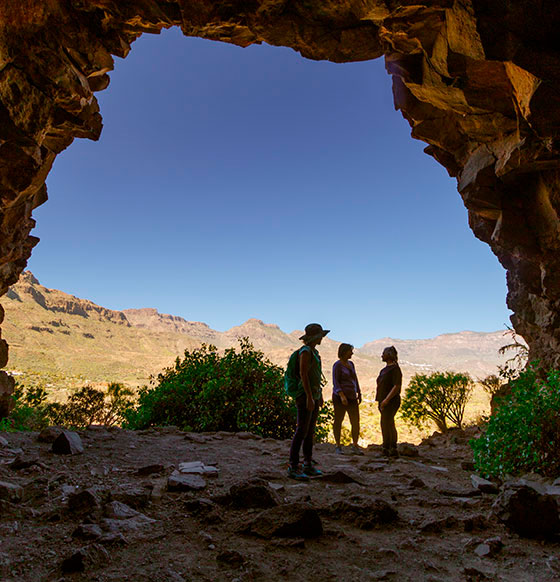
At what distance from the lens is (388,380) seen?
771cm

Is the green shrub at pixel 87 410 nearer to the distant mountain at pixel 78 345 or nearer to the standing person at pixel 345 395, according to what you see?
the standing person at pixel 345 395

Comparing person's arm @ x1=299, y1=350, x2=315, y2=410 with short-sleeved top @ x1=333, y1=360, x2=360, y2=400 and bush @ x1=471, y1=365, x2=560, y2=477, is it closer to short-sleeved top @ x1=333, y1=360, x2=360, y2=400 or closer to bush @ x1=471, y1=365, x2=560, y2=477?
bush @ x1=471, y1=365, x2=560, y2=477

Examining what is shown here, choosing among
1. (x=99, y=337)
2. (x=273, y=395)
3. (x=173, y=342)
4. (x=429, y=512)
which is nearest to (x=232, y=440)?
(x=273, y=395)

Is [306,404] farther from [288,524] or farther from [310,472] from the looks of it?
[288,524]

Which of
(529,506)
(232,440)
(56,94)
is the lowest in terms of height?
(232,440)

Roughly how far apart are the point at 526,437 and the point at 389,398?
3.27 meters

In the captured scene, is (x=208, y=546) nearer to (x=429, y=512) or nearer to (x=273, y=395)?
(x=429, y=512)

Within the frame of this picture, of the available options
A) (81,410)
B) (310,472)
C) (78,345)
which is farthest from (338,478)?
(78,345)

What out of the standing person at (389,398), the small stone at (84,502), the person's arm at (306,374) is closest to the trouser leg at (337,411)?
the standing person at (389,398)

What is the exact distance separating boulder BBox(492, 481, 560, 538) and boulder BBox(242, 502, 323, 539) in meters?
1.76

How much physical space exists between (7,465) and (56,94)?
29.1 feet

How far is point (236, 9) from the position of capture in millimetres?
8977

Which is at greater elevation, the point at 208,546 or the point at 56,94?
the point at 56,94

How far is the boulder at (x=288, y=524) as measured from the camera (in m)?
2.95
